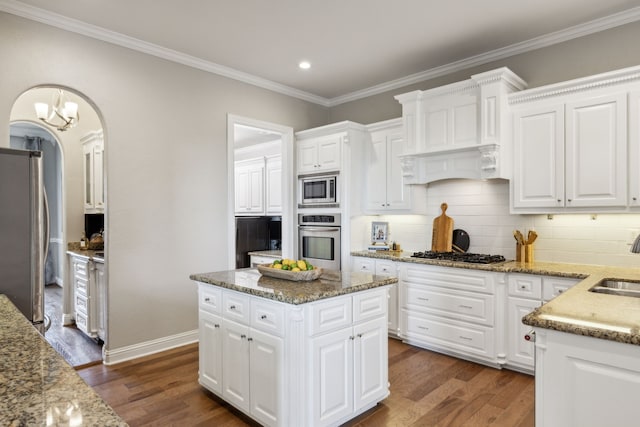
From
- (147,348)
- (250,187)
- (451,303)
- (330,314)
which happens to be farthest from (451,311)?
(250,187)

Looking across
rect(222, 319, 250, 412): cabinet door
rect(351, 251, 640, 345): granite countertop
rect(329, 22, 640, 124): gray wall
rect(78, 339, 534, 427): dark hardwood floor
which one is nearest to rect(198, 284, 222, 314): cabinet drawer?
rect(222, 319, 250, 412): cabinet door

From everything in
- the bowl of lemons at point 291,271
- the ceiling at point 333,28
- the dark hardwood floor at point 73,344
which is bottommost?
the dark hardwood floor at point 73,344

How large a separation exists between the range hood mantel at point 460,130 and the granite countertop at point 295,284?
1639 millimetres

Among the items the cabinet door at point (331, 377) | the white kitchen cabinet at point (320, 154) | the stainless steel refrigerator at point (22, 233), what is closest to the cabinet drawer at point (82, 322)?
the stainless steel refrigerator at point (22, 233)

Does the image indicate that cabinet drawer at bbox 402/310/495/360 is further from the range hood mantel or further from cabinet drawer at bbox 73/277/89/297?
cabinet drawer at bbox 73/277/89/297

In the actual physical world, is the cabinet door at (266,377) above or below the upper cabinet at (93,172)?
below

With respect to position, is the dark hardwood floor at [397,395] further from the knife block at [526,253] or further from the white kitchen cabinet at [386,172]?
the white kitchen cabinet at [386,172]

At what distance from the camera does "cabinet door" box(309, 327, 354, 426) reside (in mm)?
2203

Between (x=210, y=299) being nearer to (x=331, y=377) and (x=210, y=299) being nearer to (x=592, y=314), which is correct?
(x=331, y=377)

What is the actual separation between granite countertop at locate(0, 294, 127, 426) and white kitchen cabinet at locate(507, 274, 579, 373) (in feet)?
10.2

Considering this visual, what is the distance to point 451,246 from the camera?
4109 mm

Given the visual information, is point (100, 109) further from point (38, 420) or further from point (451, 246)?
point (451, 246)

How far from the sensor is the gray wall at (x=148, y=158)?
10.6 ft

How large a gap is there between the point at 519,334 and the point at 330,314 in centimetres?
187
